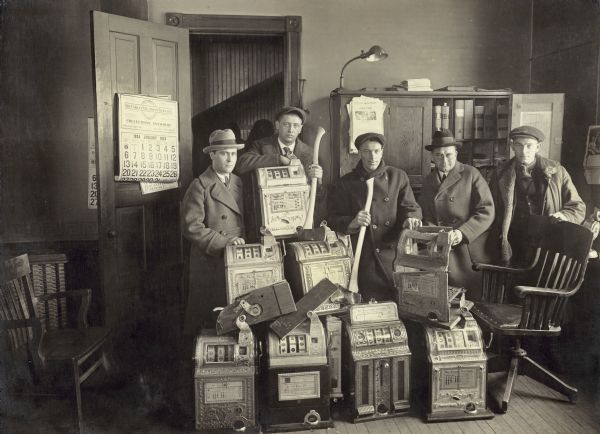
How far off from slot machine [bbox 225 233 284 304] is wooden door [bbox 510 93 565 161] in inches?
110

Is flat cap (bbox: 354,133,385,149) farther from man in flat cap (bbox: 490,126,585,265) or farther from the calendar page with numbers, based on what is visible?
the calendar page with numbers

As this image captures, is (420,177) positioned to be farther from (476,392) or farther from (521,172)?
(476,392)

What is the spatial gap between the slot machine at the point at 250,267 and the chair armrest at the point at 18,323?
105cm

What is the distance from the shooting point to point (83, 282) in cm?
408

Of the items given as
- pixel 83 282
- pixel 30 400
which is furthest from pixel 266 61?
pixel 30 400

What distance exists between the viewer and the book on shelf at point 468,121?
4.85 m

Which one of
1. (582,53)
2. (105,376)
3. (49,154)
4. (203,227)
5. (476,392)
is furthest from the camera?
(582,53)

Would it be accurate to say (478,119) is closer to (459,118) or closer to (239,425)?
(459,118)

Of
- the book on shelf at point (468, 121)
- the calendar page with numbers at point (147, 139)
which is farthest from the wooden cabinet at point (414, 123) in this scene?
the calendar page with numbers at point (147, 139)

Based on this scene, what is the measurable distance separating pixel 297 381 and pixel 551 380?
66.3 inches

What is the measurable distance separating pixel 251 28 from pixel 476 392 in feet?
11.5

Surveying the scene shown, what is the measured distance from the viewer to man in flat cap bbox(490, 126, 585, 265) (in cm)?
365

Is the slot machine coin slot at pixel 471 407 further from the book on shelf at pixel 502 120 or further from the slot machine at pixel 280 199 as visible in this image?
the book on shelf at pixel 502 120

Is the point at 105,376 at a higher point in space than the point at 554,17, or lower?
lower
